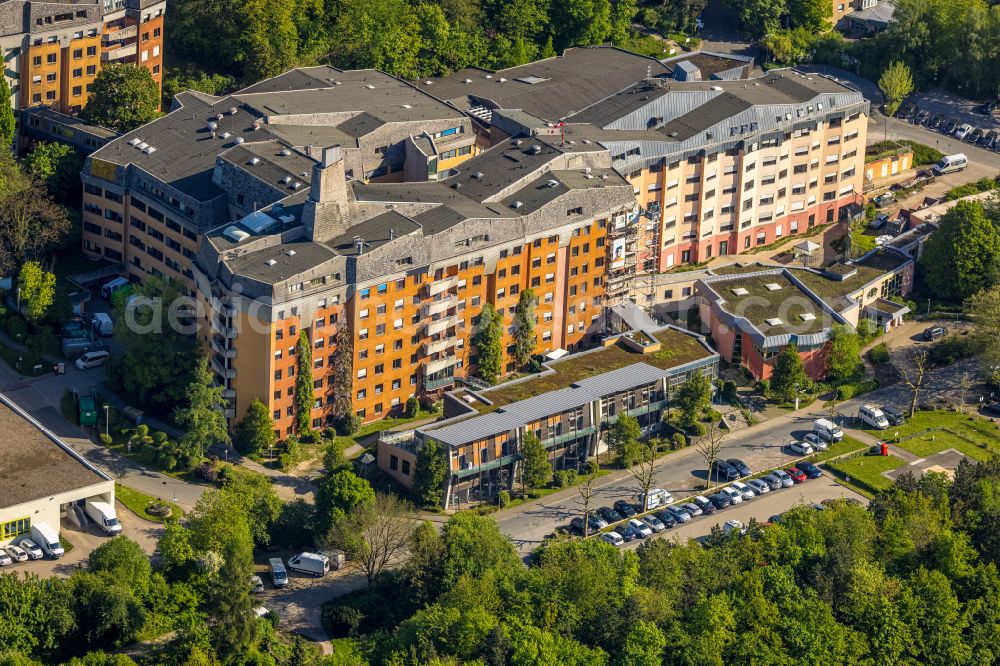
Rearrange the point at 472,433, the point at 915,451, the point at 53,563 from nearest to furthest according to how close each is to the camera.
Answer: the point at 53,563, the point at 472,433, the point at 915,451

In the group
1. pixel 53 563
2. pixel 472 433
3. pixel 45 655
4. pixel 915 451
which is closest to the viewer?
pixel 45 655

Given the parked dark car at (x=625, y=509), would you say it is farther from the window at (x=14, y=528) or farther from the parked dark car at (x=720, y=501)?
the window at (x=14, y=528)

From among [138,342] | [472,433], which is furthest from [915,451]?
[138,342]

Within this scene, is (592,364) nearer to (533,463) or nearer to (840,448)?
(533,463)

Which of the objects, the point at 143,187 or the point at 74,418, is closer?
the point at 74,418

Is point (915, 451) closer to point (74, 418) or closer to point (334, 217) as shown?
point (334, 217)

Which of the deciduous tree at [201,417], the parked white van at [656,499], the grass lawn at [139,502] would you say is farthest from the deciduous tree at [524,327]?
the grass lawn at [139,502]

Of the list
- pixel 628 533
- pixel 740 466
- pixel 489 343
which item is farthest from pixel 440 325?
pixel 740 466
